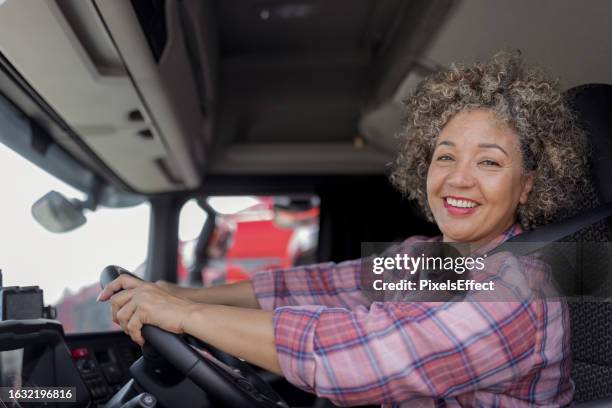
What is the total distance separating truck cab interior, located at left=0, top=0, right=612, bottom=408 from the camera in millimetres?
1297

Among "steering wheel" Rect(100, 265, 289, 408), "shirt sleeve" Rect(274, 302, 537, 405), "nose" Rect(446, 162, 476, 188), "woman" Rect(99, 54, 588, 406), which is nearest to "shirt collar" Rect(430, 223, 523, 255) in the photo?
"woman" Rect(99, 54, 588, 406)

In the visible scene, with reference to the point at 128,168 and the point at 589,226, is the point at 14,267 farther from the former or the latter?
the point at 128,168

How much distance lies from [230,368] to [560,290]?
0.62m

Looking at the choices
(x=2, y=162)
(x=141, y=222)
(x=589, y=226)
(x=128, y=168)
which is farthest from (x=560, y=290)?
(x=141, y=222)

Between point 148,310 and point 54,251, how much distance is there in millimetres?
612

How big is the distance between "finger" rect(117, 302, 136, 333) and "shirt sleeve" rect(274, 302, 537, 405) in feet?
0.86

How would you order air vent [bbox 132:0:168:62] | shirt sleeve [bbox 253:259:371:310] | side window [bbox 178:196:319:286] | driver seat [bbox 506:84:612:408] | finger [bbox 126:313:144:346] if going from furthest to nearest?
side window [bbox 178:196:319:286] → shirt sleeve [bbox 253:259:371:310] → air vent [bbox 132:0:168:62] → driver seat [bbox 506:84:612:408] → finger [bbox 126:313:144:346]

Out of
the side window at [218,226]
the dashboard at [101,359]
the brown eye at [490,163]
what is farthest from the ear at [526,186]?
the side window at [218,226]

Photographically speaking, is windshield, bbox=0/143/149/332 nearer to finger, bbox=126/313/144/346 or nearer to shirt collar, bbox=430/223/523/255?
finger, bbox=126/313/144/346

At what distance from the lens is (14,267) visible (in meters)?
1.23

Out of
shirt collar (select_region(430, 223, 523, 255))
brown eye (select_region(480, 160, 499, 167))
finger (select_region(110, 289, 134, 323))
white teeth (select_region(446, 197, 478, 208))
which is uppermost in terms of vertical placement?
brown eye (select_region(480, 160, 499, 167))

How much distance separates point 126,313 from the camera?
1.10m

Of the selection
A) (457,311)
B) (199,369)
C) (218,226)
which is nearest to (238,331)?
(199,369)

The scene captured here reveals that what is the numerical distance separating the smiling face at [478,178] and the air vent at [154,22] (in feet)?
2.44
